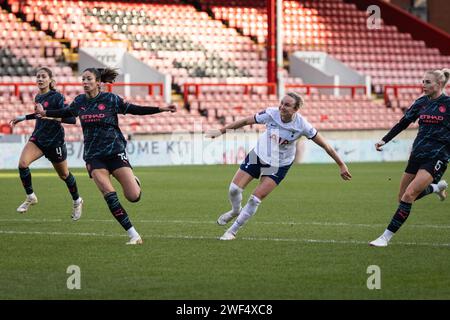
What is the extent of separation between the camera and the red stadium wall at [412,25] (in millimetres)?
46469

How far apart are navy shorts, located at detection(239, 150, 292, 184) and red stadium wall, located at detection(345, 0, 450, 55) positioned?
35.1m

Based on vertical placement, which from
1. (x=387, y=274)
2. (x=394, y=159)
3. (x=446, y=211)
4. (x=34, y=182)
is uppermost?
(x=387, y=274)

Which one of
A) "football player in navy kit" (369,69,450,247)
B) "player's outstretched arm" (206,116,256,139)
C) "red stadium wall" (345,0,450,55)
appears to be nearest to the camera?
"football player in navy kit" (369,69,450,247)

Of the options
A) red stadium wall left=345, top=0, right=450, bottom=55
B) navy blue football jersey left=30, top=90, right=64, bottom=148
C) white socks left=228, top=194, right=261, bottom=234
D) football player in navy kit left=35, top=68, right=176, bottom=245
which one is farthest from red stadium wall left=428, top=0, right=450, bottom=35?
football player in navy kit left=35, top=68, right=176, bottom=245

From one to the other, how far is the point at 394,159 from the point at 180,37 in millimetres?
9339

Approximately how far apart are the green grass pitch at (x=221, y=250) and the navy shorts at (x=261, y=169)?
0.77 metres

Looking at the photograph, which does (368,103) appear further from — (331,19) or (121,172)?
(121,172)

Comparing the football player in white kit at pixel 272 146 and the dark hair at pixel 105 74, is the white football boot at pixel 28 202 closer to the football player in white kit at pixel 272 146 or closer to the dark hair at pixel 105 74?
the dark hair at pixel 105 74

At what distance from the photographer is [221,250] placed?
11500 millimetres

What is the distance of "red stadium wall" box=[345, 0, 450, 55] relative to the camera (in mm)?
46469

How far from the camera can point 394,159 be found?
119 ft

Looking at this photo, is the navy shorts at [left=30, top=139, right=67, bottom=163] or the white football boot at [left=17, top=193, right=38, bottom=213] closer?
the navy shorts at [left=30, top=139, right=67, bottom=163]

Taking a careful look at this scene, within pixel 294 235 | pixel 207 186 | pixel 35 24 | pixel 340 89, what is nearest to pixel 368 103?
pixel 340 89

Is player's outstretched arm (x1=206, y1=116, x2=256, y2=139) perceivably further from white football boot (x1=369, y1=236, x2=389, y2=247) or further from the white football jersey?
white football boot (x1=369, y1=236, x2=389, y2=247)
